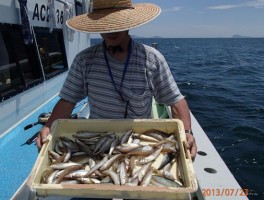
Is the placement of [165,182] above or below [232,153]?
above

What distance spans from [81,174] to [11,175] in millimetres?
2218

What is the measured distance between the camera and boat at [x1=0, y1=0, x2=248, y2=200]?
12.4ft

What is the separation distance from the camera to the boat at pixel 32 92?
149 inches

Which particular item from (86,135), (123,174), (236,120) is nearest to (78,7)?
(236,120)

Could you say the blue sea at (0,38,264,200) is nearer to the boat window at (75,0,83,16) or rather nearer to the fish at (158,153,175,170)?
the fish at (158,153,175,170)

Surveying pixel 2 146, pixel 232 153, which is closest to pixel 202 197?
pixel 2 146

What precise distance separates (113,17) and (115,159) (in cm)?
130

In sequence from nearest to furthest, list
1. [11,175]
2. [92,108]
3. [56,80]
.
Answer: [92,108], [11,175], [56,80]

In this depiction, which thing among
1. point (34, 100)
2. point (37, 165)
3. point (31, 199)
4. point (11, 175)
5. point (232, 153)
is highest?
point (37, 165)

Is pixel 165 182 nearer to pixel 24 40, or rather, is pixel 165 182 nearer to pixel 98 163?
pixel 98 163

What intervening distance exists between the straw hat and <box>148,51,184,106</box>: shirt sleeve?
1.43 feet

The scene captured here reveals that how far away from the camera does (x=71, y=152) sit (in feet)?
8.68

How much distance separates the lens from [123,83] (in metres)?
2.97
